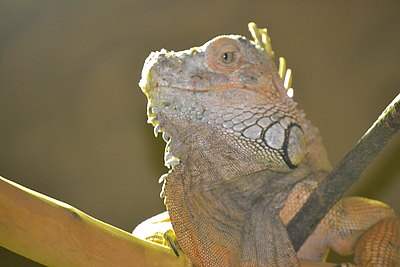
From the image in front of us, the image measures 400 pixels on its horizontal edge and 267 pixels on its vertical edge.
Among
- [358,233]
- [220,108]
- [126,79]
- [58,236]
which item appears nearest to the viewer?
[58,236]

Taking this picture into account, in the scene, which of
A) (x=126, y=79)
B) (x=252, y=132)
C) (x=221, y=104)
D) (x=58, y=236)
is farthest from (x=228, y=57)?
(x=126, y=79)

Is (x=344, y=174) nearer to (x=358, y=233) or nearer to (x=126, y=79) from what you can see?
(x=358, y=233)

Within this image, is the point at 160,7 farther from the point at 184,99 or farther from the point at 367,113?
the point at 184,99

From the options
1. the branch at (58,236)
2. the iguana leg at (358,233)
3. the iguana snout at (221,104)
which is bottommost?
the iguana leg at (358,233)

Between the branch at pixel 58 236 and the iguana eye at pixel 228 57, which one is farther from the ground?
the iguana eye at pixel 228 57

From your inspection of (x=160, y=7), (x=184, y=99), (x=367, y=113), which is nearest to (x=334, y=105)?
(x=367, y=113)

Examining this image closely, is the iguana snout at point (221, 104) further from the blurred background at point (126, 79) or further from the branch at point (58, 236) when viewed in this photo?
the blurred background at point (126, 79)

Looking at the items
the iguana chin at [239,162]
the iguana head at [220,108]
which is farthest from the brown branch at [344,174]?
the iguana head at [220,108]

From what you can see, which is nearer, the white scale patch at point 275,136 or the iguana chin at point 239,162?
the iguana chin at point 239,162
